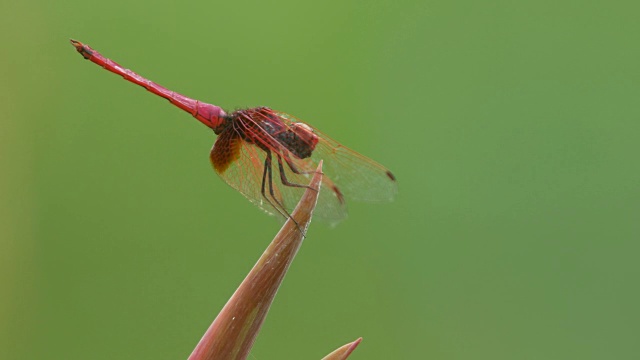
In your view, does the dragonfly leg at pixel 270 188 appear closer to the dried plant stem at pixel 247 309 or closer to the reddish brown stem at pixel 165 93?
the reddish brown stem at pixel 165 93

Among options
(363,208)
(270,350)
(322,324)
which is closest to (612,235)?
(363,208)

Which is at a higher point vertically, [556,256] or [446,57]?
[446,57]

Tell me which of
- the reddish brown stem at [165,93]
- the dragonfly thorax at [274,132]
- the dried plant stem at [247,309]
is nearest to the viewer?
the dried plant stem at [247,309]

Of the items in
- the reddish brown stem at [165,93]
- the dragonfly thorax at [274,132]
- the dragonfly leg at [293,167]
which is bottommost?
the reddish brown stem at [165,93]

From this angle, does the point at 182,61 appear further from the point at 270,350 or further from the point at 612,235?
the point at 612,235

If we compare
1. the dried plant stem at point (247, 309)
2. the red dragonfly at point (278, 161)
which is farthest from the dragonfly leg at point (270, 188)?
the dried plant stem at point (247, 309)

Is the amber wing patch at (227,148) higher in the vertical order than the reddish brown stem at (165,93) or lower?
Result: lower

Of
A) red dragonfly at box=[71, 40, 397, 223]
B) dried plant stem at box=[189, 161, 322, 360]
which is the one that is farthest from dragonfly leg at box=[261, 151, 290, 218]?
dried plant stem at box=[189, 161, 322, 360]
